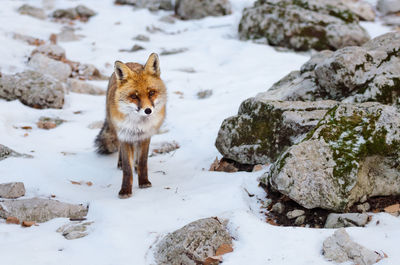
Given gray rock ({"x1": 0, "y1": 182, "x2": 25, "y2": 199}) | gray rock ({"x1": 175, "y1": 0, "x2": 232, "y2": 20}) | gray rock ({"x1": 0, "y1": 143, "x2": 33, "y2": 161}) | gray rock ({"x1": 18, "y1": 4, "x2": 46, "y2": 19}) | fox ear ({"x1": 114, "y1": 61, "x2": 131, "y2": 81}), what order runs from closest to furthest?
gray rock ({"x1": 0, "y1": 182, "x2": 25, "y2": 199}) → fox ear ({"x1": 114, "y1": 61, "x2": 131, "y2": 81}) → gray rock ({"x1": 0, "y1": 143, "x2": 33, "y2": 161}) → gray rock ({"x1": 18, "y1": 4, "x2": 46, "y2": 19}) → gray rock ({"x1": 175, "y1": 0, "x2": 232, "y2": 20})

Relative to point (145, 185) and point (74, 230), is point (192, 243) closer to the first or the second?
point (74, 230)

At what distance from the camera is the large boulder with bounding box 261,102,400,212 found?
13.8 ft

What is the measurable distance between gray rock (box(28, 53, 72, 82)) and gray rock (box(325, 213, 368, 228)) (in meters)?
8.74

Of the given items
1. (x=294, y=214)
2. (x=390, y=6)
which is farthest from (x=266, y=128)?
(x=390, y=6)

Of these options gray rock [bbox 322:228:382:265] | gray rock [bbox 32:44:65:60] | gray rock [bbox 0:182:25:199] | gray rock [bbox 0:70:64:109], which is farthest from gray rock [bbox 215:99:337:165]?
gray rock [bbox 32:44:65:60]

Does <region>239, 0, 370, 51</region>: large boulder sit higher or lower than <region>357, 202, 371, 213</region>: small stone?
higher

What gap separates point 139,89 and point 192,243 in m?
2.27

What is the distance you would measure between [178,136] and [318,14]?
7.84 m

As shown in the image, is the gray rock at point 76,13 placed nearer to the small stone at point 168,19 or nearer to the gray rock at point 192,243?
the small stone at point 168,19

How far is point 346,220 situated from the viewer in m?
3.98

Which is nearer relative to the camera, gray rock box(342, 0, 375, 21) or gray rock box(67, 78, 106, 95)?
gray rock box(67, 78, 106, 95)

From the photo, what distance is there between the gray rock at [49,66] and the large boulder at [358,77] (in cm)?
676

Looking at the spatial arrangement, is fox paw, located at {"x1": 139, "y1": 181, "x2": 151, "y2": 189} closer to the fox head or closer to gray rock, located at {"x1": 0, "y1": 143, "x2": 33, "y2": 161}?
the fox head

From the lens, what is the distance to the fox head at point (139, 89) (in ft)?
16.6
